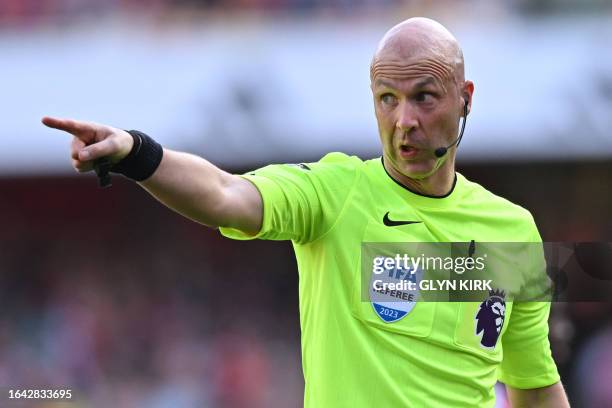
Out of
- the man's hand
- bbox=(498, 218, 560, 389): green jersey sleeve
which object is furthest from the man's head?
the man's hand

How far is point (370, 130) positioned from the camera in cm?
1096

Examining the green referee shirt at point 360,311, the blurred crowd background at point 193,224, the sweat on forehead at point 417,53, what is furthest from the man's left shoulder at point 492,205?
the blurred crowd background at point 193,224

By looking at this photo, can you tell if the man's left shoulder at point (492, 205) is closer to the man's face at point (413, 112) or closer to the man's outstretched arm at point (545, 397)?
the man's face at point (413, 112)

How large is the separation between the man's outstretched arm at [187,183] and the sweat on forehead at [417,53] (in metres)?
0.71

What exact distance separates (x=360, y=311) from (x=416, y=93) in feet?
2.44

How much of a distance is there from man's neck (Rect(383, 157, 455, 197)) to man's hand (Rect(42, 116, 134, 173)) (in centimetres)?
121

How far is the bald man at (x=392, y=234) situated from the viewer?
3652 millimetres

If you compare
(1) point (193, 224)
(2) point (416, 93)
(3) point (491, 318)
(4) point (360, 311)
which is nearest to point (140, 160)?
(4) point (360, 311)

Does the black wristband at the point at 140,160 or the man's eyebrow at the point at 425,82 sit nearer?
the black wristband at the point at 140,160

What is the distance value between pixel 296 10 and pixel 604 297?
6.44 m

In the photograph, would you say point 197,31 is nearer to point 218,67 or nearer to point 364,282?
point 218,67

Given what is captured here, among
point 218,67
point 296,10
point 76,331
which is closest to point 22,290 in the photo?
point 76,331

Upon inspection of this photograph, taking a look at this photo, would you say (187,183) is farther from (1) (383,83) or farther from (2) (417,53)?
(2) (417,53)

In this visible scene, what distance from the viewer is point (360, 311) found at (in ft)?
12.1
